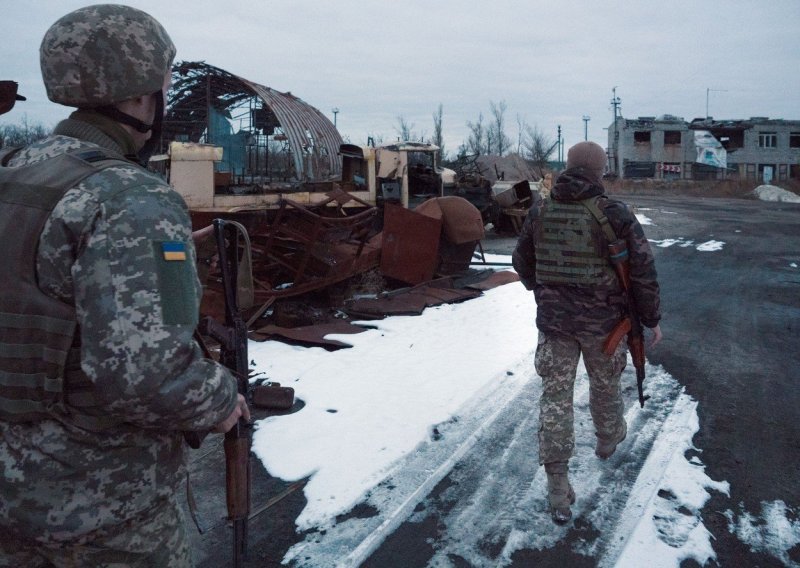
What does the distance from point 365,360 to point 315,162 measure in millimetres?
10222

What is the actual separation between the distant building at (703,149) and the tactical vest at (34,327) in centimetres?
5577

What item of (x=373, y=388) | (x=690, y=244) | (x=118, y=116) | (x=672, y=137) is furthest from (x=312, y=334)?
(x=672, y=137)

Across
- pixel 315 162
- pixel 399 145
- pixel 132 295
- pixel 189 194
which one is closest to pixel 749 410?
pixel 132 295

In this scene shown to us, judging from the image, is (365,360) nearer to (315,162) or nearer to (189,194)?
(189,194)

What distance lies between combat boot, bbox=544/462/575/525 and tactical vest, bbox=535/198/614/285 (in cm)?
94

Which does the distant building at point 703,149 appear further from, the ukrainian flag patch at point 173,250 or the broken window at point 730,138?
the ukrainian flag patch at point 173,250

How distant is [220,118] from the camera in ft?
49.0

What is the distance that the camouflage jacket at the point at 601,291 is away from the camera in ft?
11.1

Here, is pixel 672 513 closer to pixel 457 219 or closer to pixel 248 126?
pixel 457 219

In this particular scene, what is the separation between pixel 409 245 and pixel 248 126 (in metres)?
7.42

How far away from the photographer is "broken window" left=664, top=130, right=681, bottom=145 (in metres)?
54.0

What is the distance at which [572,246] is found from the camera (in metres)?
3.42

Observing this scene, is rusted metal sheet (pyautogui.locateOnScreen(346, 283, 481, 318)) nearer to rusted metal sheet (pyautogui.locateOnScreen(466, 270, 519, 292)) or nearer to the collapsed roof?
rusted metal sheet (pyautogui.locateOnScreen(466, 270, 519, 292))

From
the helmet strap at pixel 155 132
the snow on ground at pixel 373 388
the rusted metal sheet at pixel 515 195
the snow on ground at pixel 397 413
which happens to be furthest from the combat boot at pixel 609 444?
the rusted metal sheet at pixel 515 195
